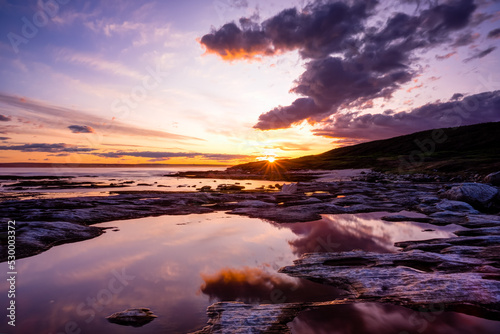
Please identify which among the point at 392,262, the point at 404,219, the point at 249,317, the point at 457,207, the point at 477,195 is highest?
the point at 477,195

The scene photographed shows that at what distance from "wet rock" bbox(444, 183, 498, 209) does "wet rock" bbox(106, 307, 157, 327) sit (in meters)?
26.5

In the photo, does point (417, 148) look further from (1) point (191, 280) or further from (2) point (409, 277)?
(1) point (191, 280)

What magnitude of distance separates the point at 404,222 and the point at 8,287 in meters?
22.1

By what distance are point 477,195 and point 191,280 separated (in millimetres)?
25279

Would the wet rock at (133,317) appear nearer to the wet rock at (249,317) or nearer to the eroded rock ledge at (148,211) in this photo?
the wet rock at (249,317)

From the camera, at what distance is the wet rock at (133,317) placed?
6.71 metres

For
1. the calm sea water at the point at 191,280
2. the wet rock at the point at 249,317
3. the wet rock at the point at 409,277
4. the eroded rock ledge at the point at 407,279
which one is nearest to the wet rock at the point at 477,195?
the calm sea water at the point at 191,280

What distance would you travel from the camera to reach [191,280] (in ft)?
30.6

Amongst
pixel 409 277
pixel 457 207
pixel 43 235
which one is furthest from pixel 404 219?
pixel 43 235

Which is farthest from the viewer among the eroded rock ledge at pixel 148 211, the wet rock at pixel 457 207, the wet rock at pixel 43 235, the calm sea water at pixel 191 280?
the wet rock at pixel 457 207

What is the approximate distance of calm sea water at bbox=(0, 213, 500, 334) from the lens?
663 cm

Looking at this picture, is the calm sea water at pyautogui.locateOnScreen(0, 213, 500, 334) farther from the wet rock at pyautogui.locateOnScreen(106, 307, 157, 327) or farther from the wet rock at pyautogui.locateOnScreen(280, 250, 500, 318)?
the wet rock at pyautogui.locateOnScreen(280, 250, 500, 318)

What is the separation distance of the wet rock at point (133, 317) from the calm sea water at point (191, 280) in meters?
0.18

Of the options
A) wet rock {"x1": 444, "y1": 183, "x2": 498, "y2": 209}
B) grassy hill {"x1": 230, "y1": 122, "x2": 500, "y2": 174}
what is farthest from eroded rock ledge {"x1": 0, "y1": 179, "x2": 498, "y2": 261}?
grassy hill {"x1": 230, "y1": 122, "x2": 500, "y2": 174}
